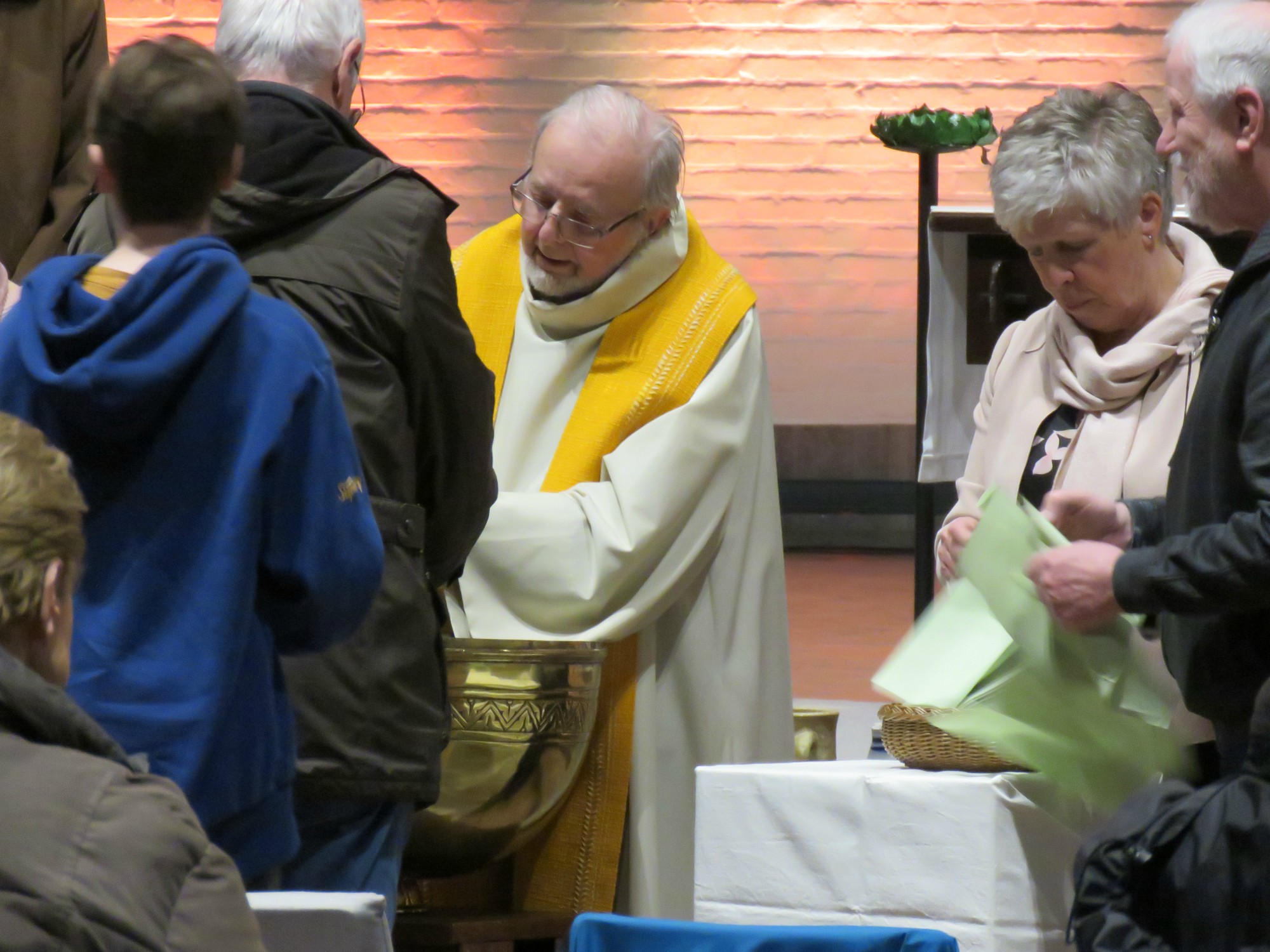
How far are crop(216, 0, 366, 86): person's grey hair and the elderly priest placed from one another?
90 cm

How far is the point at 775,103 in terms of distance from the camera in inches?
366

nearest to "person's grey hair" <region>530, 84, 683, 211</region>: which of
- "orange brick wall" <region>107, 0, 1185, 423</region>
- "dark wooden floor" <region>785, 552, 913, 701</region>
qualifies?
"dark wooden floor" <region>785, 552, 913, 701</region>

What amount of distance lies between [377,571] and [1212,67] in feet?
3.73

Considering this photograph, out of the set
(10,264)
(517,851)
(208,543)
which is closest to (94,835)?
(208,543)

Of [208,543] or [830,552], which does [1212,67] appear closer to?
[208,543]

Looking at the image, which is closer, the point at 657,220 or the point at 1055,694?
the point at 1055,694

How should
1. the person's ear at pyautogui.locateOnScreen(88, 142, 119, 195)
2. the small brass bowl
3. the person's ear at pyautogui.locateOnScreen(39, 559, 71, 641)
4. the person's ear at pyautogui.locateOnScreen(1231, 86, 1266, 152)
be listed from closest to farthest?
1. the person's ear at pyautogui.locateOnScreen(39, 559, 71, 641)
2. the person's ear at pyautogui.locateOnScreen(88, 142, 119, 195)
3. the person's ear at pyautogui.locateOnScreen(1231, 86, 1266, 152)
4. the small brass bowl

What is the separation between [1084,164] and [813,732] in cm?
185

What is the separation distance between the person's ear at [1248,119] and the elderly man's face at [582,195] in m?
1.35

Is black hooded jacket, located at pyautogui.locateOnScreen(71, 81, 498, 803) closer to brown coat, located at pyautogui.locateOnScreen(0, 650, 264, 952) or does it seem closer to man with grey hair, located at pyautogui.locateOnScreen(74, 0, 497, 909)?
man with grey hair, located at pyautogui.locateOnScreen(74, 0, 497, 909)

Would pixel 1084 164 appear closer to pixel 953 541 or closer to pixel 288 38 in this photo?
pixel 953 541

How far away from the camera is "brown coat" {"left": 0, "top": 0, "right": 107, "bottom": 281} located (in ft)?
12.1

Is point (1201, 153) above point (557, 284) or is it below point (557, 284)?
above

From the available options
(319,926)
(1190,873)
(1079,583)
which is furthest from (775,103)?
(319,926)
